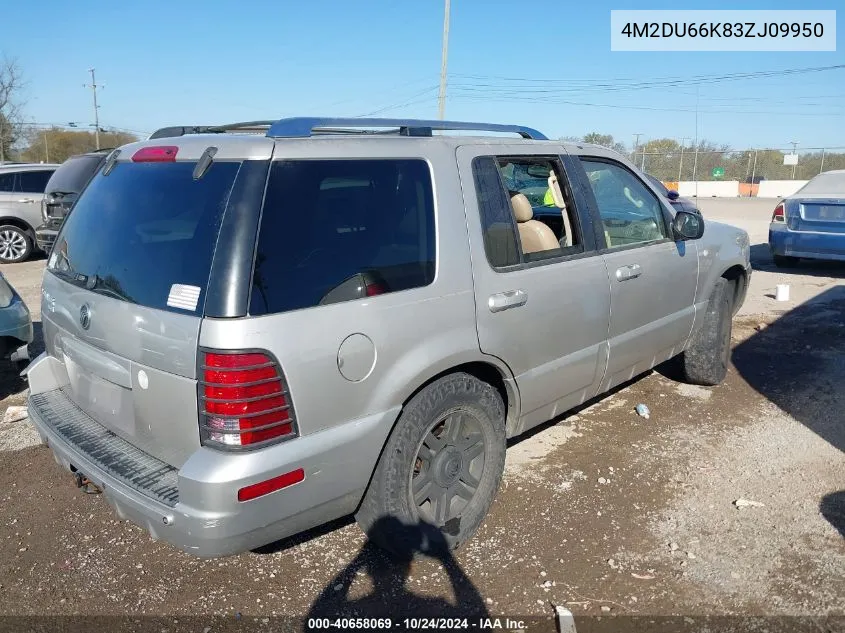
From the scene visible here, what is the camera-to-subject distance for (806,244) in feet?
32.6

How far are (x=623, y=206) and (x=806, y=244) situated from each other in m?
7.01

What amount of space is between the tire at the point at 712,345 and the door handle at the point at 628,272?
1.30 metres

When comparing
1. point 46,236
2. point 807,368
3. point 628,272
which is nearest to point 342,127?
point 628,272

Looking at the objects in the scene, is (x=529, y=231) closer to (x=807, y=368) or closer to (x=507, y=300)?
(x=507, y=300)

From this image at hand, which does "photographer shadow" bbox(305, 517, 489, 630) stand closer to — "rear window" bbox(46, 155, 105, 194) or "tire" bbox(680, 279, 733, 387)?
"tire" bbox(680, 279, 733, 387)

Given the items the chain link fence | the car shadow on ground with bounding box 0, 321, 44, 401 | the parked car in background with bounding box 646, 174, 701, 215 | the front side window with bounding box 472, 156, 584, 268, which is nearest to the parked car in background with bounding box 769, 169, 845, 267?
the parked car in background with bounding box 646, 174, 701, 215

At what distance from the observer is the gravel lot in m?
2.84

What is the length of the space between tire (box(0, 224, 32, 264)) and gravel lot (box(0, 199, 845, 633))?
8.81 metres

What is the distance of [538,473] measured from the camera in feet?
13.1

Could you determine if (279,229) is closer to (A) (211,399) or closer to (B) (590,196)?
(A) (211,399)

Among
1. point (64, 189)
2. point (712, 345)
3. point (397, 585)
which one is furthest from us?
point (64, 189)

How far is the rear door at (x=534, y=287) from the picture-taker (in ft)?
10.4

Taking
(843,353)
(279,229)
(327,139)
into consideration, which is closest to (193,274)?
(279,229)

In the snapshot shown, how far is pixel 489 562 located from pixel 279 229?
180 cm
